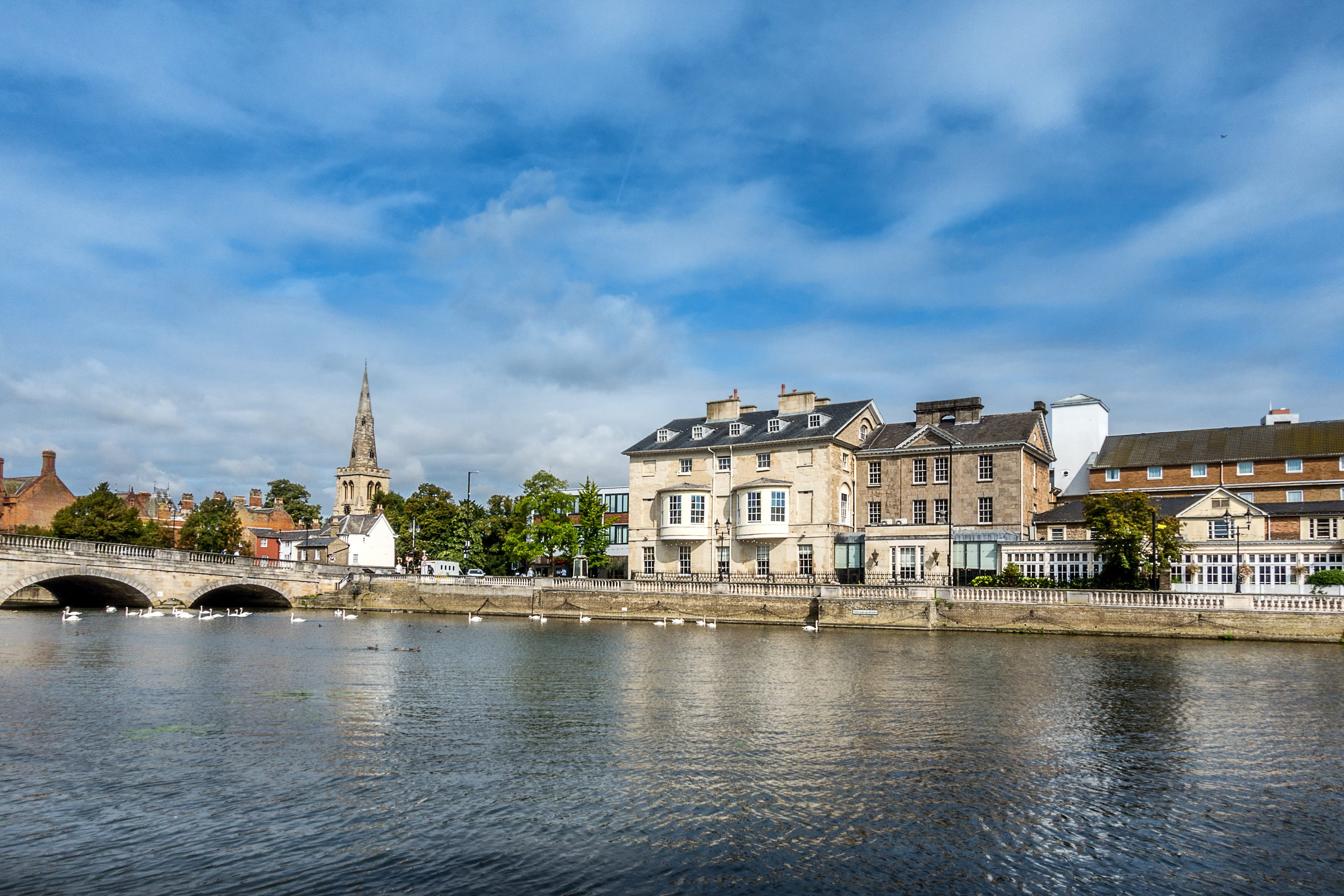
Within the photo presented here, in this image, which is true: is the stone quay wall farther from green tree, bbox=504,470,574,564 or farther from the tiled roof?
the tiled roof

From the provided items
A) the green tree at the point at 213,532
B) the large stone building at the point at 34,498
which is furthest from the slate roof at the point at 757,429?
the large stone building at the point at 34,498

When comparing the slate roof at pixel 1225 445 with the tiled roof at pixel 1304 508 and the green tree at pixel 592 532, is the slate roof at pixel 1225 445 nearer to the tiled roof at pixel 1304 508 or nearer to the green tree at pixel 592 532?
the tiled roof at pixel 1304 508

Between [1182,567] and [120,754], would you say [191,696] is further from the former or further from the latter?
[1182,567]

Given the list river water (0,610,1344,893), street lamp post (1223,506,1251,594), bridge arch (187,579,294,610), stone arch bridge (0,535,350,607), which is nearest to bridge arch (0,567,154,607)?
stone arch bridge (0,535,350,607)

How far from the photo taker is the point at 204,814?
13.1 m

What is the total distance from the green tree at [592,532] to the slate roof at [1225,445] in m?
36.4

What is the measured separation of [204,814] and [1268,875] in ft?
45.8

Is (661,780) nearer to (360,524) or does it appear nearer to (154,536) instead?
(360,524)

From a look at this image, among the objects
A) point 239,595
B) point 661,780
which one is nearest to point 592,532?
point 239,595

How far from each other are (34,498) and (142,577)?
48052 mm

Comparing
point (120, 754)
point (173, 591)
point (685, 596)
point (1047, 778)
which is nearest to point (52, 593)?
point (173, 591)

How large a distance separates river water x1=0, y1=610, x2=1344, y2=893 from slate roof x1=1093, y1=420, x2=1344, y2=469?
36862 mm

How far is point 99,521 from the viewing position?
79.6 metres

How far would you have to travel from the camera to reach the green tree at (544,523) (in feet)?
236
